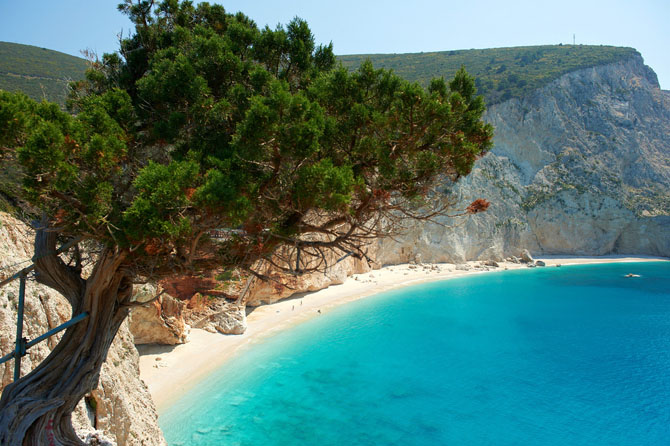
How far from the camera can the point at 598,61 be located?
60.9m

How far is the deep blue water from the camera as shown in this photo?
11.5 m

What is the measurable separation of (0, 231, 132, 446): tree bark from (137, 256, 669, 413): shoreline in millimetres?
8647

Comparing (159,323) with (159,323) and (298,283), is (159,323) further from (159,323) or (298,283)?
(298,283)

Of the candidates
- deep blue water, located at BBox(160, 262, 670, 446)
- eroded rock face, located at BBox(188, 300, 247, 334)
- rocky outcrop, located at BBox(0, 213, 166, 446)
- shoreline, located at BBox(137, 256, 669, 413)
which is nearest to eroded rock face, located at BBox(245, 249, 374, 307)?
shoreline, located at BBox(137, 256, 669, 413)

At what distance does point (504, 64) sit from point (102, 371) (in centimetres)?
8313

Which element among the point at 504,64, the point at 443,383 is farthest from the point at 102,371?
the point at 504,64

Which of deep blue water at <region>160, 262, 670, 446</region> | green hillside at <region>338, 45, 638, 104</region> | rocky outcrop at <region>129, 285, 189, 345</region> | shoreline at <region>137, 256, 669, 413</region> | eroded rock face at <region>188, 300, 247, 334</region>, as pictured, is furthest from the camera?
green hillside at <region>338, 45, 638, 104</region>

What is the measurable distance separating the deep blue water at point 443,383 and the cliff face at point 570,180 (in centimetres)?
2216

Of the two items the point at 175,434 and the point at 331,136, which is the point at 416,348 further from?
the point at 331,136

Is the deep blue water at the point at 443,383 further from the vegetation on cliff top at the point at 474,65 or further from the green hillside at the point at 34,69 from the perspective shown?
the vegetation on cliff top at the point at 474,65

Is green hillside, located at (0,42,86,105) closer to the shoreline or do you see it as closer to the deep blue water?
the shoreline

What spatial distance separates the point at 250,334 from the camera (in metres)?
18.8

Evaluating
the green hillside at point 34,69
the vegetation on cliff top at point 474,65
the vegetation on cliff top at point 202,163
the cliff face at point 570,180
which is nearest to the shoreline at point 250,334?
the vegetation on cliff top at point 202,163

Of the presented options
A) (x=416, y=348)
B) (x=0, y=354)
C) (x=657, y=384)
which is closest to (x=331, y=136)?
(x=0, y=354)
